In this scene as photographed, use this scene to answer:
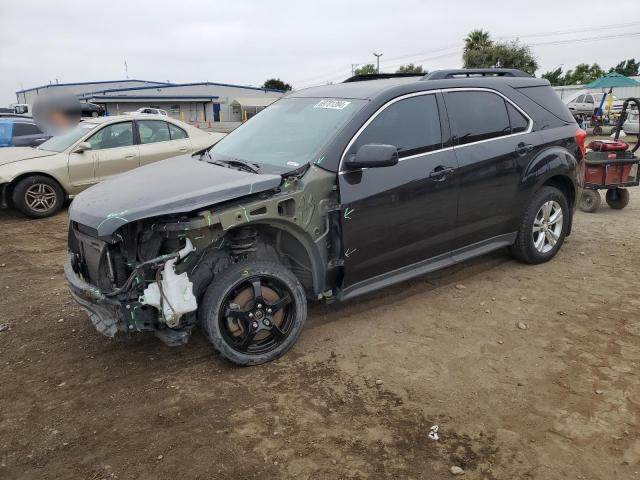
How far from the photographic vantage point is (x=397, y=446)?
2.71 meters

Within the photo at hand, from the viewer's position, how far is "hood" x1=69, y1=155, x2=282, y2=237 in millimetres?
3045

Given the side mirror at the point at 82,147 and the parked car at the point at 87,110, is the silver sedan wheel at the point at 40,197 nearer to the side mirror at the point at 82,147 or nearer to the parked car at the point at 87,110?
the side mirror at the point at 82,147

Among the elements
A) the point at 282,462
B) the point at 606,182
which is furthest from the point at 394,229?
the point at 606,182

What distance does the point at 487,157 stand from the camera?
175 inches

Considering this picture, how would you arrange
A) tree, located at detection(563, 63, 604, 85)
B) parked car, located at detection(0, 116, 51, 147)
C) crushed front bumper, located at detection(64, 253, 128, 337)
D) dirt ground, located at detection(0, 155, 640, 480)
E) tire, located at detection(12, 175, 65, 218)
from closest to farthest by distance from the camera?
1. dirt ground, located at detection(0, 155, 640, 480)
2. crushed front bumper, located at detection(64, 253, 128, 337)
3. tire, located at detection(12, 175, 65, 218)
4. parked car, located at detection(0, 116, 51, 147)
5. tree, located at detection(563, 63, 604, 85)

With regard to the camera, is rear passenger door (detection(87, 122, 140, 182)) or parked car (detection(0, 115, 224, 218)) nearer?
parked car (detection(0, 115, 224, 218))

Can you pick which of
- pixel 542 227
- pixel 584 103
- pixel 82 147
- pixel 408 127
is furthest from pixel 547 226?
pixel 584 103

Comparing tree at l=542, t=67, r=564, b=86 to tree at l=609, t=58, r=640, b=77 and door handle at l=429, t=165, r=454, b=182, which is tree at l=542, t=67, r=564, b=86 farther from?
door handle at l=429, t=165, r=454, b=182

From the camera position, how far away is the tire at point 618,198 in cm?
784

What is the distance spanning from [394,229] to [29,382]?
282cm

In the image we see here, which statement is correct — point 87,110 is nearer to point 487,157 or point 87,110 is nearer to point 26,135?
point 26,135

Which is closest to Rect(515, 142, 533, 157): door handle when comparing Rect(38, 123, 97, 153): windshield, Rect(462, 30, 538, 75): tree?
Rect(38, 123, 97, 153): windshield

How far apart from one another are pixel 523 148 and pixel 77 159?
702 centimetres

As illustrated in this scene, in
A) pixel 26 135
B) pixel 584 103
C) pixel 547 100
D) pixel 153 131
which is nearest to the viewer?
pixel 547 100
